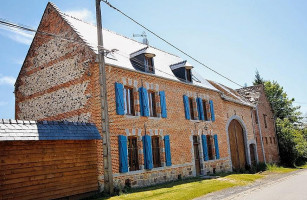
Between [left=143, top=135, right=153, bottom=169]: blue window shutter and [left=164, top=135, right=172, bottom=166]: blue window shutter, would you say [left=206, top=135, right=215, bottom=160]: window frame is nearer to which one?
[left=164, top=135, right=172, bottom=166]: blue window shutter

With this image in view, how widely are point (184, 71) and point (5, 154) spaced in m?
12.0

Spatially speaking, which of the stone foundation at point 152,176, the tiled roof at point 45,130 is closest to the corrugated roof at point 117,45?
the tiled roof at point 45,130

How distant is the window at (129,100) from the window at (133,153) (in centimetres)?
136

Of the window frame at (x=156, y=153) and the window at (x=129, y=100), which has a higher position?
the window at (x=129, y=100)

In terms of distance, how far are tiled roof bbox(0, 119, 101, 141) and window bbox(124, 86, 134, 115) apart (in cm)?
236

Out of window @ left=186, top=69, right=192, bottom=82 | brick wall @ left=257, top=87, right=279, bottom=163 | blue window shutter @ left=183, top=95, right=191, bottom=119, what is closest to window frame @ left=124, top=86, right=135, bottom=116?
blue window shutter @ left=183, top=95, right=191, bottom=119

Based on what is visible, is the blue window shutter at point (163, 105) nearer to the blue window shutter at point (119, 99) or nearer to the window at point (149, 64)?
the window at point (149, 64)

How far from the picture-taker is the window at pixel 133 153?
42.6 ft

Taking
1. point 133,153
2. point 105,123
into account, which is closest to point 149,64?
point 133,153

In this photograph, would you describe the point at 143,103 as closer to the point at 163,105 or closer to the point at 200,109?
the point at 163,105

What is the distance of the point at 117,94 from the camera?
41.6 ft

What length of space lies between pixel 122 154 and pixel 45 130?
3758mm

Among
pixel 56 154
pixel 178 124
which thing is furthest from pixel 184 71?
pixel 56 154

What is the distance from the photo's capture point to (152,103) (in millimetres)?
15250
